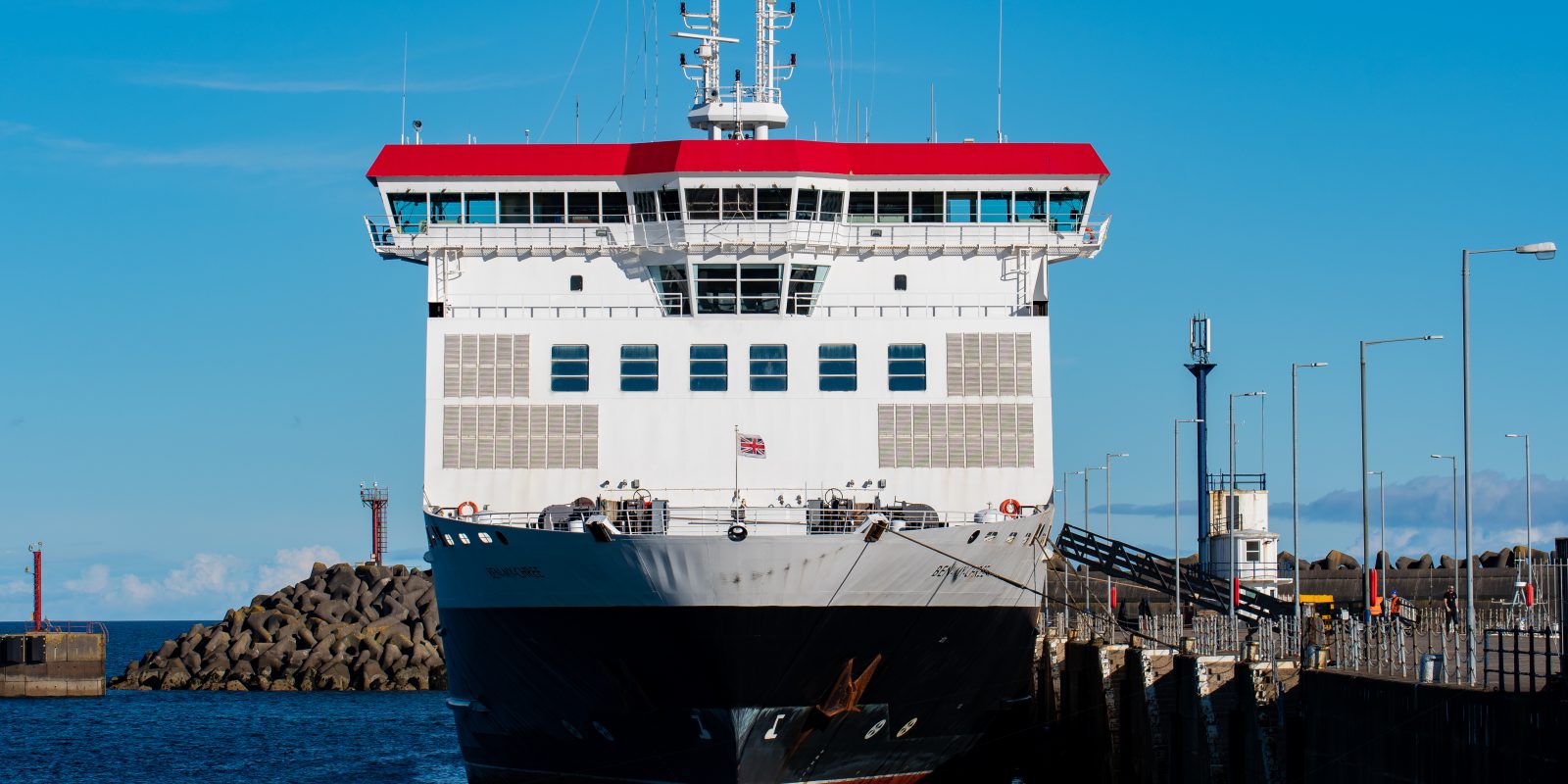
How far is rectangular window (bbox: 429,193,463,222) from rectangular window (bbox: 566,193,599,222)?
82.0 inches

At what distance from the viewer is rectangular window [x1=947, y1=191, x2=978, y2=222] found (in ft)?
120

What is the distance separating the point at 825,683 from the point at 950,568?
285 centimetres

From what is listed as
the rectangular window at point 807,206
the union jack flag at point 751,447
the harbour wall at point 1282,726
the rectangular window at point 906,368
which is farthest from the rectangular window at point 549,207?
the harbour wall at point 1282,726

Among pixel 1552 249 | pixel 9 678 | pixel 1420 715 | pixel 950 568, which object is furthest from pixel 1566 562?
pixel 9 678

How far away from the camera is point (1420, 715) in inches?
898

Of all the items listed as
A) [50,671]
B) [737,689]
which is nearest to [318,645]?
[50,671]

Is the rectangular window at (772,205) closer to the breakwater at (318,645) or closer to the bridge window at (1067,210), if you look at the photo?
the bridge window at (1067,210)

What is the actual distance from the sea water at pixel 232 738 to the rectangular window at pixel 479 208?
57.0 ft

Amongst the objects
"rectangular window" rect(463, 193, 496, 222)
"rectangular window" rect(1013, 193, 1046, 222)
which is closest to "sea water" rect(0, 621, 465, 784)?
"rectangular window" rect(463, 193, 496, 222)

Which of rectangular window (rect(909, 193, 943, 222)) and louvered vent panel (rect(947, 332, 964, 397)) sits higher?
rectangular window (rect(909, 193, 943, 222))

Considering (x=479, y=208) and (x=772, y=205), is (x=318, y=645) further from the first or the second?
(x=772, y=205)

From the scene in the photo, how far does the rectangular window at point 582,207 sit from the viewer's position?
119 feet

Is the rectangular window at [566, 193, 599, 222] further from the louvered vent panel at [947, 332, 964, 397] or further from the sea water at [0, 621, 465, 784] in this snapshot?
the sea water at [0, 621, 465, 784]

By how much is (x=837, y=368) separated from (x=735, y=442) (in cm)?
246
